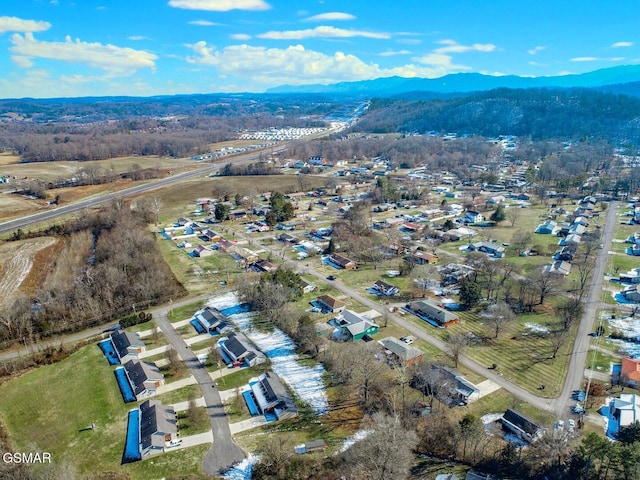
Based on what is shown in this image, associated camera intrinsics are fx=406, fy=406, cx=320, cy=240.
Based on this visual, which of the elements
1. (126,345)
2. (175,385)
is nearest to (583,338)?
(175,385)

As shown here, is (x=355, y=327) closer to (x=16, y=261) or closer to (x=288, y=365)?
(x=288, y=365)

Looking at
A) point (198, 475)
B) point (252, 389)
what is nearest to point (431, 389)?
point (252, 389)

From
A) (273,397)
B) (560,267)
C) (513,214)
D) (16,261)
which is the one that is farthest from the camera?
(513,214)

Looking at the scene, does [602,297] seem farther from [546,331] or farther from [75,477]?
[75,477]

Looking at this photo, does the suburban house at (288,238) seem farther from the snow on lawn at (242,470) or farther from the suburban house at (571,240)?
the snow on lawn at (242,470)

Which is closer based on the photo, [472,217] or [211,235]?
[211,235]

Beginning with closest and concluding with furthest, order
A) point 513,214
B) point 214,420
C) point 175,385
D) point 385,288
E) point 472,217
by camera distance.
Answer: point 214,420 → point 175,385 → point 385,288 → point 472,217 → point 513,214
